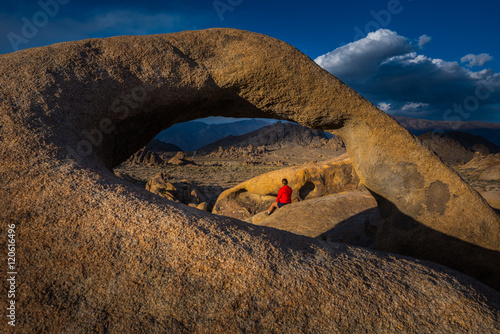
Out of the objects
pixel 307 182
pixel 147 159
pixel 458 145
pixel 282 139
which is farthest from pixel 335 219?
pixel 282 139

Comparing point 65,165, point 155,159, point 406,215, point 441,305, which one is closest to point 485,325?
point 441,305

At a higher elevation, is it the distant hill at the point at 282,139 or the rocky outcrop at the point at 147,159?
the distant hill at the point at 282,139

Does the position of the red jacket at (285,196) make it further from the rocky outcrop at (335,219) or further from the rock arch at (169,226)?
the rock arch at (169,226)

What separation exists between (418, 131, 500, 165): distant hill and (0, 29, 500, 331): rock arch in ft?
126

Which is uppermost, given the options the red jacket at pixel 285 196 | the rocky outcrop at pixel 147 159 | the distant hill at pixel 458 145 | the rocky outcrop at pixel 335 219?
the distant hill at pixel 458 145

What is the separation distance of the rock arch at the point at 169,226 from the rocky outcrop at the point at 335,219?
1.45m

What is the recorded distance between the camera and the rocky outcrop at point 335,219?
4.48 m

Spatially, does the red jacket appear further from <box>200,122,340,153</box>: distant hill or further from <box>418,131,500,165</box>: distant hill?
<box>200,122,340,153</box>: distant hill

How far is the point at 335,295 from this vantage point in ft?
5.03

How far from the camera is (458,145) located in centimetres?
3741

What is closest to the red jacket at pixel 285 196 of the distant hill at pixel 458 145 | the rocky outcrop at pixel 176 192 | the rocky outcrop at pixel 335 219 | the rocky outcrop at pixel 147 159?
the rocky outcrop at pixel 335 219

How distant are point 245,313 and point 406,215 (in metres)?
2.65

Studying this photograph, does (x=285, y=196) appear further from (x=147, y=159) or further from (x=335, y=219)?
(x=147, y=159)

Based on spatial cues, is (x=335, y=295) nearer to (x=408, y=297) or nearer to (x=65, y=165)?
(x=408, y=297)
